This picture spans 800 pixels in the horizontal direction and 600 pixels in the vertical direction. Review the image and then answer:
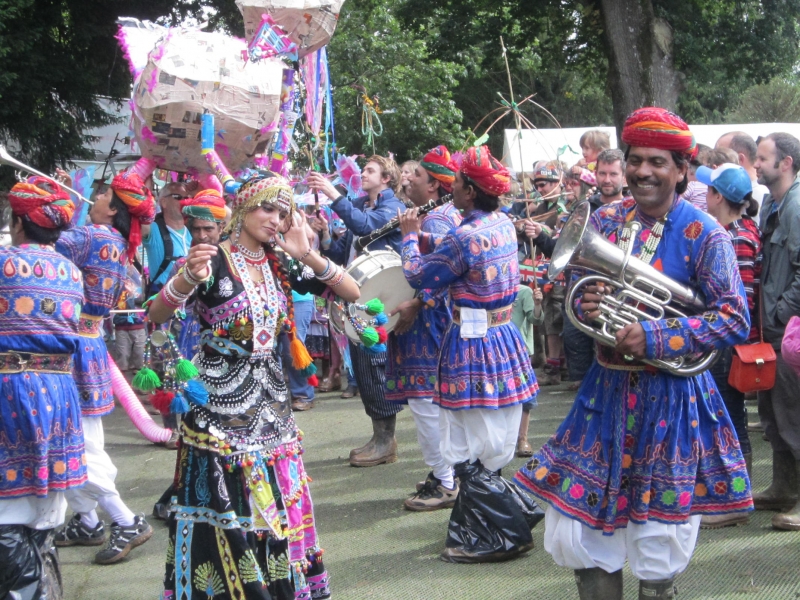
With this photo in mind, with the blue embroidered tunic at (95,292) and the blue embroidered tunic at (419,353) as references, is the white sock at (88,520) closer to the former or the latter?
the blue embroidered tunic at (95,292)

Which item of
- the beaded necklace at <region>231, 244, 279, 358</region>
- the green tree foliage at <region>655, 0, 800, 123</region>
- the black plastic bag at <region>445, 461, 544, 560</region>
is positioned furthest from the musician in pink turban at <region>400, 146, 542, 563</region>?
the green tree foliage at <region>655, 0, 800, 123</region>

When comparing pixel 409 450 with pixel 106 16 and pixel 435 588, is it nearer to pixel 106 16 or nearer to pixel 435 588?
pixel 435 588

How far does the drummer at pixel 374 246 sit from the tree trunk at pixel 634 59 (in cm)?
677

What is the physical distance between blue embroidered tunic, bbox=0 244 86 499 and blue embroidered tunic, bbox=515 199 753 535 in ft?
7.06

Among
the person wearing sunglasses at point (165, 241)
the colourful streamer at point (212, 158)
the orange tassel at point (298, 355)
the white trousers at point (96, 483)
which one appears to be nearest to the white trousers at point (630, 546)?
the orange tassel at point (298, 355)

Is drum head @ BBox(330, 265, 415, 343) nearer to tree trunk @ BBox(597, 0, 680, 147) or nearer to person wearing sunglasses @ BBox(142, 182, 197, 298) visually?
person wearing sunglasses @ BBox(142, 182, 197, 298)

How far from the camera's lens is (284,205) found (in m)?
3.90

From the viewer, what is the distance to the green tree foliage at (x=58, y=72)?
12578 millimetres

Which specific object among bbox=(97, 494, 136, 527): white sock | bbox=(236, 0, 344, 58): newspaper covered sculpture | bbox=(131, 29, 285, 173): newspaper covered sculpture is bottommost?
bbox=(97, 494, 136, 527): white sock

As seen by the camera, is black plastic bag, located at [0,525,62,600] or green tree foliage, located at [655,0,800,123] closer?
black plastic bag, located at [0,525,62,600]

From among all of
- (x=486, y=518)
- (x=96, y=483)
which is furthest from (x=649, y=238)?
(x=96, y=483)

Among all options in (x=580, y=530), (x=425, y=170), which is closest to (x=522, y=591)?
(x=580, y=530)

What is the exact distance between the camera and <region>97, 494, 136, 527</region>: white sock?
4.99 m

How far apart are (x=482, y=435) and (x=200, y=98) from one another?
2289mm
